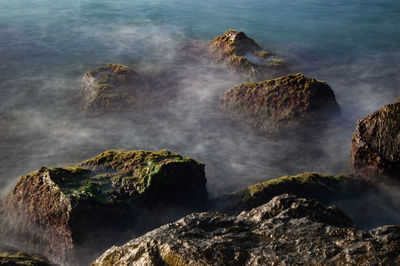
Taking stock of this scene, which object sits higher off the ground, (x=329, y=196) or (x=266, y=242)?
(x=266, y=242)

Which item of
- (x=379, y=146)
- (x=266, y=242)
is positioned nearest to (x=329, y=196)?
(x=379, y=146)

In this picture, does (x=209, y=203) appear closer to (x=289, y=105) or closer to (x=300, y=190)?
(x=300, y=190)

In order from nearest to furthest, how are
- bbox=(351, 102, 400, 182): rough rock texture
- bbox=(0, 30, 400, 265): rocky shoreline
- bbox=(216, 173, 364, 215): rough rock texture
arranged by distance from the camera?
bbox=(0, 30, 400, 265): rocky shoreline → bbox=(216, 173, 364, 215): rough rock texture → bbox=(351, 102, 400, 182): rough rock texture

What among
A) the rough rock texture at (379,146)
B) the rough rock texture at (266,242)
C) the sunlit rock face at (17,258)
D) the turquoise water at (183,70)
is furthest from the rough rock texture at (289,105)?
the sunlit rock face at (17,258)

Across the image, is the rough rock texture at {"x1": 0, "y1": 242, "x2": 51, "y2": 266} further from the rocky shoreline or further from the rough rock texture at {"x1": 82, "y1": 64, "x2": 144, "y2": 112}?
the rough rock texture at {"x1": 82, "y1": 64, "x2": 144, "y2": 112}

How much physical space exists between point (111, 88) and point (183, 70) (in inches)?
142

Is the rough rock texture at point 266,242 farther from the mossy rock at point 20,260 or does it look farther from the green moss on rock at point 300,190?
the green moss on rock at point 300,190

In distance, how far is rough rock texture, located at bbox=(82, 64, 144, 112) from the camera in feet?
39.7

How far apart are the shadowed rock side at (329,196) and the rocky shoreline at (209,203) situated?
0.02m

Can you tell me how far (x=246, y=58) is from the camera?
14102 mm

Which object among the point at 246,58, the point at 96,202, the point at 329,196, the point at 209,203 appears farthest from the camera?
the point at 246,58

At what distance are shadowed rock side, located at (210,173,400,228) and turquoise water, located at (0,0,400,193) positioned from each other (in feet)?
3.50

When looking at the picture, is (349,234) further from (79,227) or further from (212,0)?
(212,0)

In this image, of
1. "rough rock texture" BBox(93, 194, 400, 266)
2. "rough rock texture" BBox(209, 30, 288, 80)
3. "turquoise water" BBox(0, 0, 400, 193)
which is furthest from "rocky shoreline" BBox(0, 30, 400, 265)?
"rough rock texture" BBox(209, 30, 288, 80)
